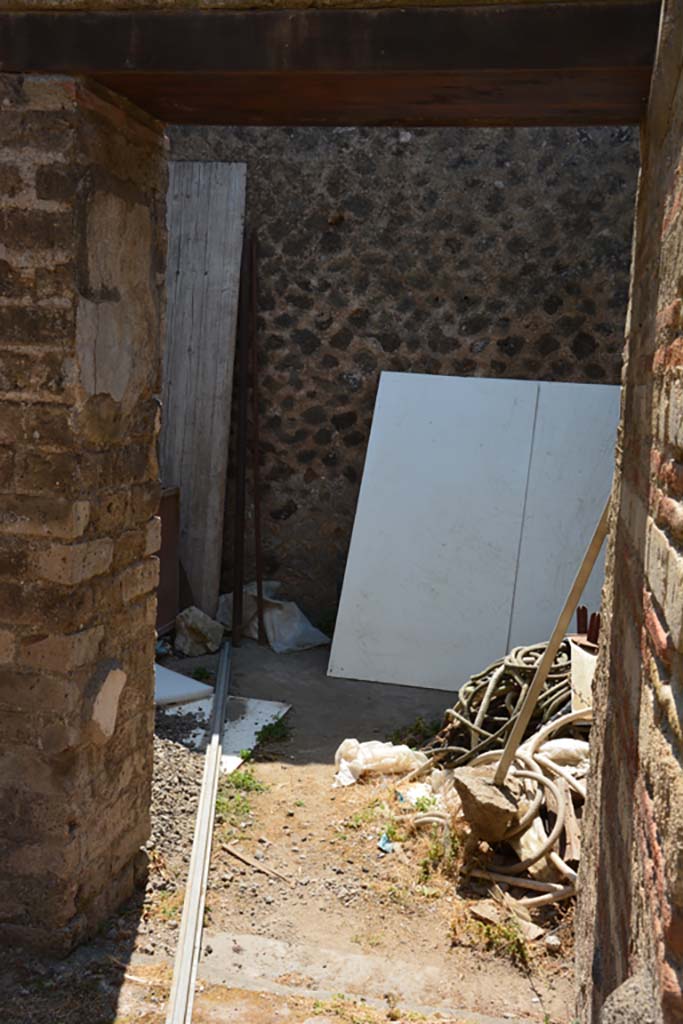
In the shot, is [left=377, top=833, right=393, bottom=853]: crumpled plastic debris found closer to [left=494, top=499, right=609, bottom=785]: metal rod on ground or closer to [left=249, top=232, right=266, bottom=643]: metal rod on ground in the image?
[left=494, top=499, right=609, bottom=785]: metal rod on ground

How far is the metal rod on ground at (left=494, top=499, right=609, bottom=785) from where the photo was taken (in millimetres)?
3463

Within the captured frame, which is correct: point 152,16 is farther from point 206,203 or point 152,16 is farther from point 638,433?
point 206,203

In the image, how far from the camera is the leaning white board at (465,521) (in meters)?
6.03

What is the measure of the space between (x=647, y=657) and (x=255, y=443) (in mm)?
5159

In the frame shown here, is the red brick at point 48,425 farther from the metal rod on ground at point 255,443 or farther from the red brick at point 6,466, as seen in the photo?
the metal rod on ground at point 255,443

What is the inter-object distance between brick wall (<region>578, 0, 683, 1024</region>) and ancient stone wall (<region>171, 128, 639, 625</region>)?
352 cm

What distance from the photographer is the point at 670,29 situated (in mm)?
1925

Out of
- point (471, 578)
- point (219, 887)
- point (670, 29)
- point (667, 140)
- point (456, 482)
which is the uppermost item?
point (670, 29)

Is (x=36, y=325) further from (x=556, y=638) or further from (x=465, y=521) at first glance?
(x=465, y=521)

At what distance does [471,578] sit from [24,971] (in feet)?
12.4

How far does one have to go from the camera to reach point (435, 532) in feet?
20.5

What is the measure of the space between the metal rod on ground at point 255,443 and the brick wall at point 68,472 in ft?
11.3

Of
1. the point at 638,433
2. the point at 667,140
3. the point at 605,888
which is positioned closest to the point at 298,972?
the point at 605,888

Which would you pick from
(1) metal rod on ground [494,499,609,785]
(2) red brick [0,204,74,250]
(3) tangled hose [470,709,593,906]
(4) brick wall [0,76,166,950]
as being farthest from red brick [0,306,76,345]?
(3) tangled hose [470,709,593,906]
